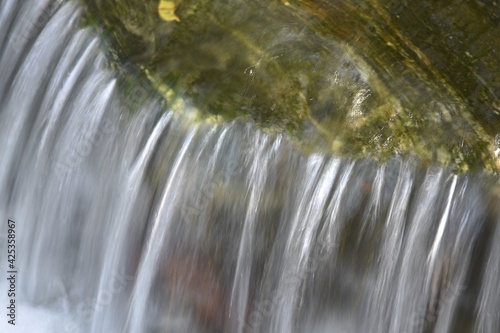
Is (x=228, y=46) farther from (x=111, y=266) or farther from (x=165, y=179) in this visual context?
(x=111, y=266)

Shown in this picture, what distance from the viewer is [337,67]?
4.43m

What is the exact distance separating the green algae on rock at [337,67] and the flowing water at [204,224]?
12 centimetres

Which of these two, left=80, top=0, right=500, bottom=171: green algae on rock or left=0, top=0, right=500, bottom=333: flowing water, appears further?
left=80, top=0, right=500, bottom=171: green algae on rock

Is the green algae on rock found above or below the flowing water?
above

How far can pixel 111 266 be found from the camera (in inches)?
181

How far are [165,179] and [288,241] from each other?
0.70m

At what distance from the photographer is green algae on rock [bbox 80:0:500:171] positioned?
4.17m

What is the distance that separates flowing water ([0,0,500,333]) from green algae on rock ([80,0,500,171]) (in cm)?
12

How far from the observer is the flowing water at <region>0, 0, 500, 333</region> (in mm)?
3959

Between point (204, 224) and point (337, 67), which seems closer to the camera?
point (204, 224)

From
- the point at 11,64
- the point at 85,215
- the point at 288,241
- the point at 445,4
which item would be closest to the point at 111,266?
the point at 85,215

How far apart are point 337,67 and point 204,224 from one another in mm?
999

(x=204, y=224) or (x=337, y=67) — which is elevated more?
(x=337, y=67)

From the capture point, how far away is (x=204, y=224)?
4328 mm
